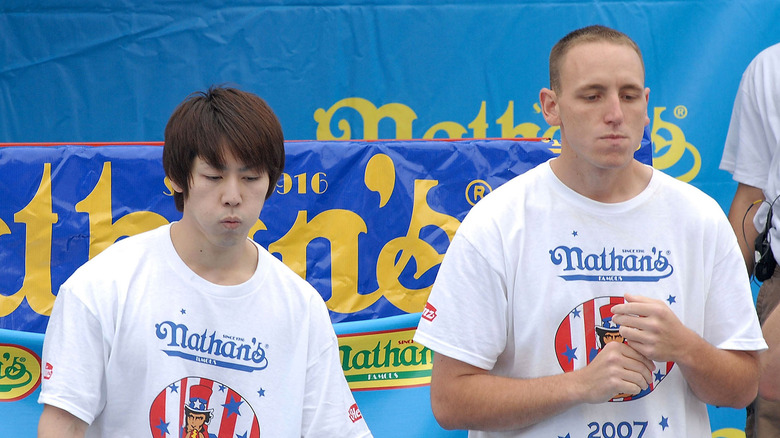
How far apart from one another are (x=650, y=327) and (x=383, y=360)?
1.20 metres

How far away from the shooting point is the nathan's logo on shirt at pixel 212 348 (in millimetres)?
1823

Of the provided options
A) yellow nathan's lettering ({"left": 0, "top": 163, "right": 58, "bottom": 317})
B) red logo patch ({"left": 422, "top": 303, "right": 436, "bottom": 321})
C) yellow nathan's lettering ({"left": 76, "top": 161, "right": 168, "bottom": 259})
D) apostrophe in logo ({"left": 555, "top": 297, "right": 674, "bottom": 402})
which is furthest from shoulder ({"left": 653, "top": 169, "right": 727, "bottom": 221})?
yellow nathan's lettering ({"left": 0, "top": 163, "right": 58, "bottom": 317})

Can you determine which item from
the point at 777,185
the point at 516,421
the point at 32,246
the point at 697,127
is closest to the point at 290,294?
the point at 516,421

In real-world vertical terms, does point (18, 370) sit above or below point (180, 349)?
above

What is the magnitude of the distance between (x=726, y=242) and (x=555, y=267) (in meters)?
0.38

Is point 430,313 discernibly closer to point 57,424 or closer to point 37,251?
point 57,424

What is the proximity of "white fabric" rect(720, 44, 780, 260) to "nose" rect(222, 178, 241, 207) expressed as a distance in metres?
1.88

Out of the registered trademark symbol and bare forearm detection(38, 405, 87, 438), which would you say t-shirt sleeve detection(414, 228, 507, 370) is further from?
the registered trademark symbol

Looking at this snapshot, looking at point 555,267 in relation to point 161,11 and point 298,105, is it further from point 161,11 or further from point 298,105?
point 161,11

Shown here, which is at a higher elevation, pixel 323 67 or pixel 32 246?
pixel 323 67

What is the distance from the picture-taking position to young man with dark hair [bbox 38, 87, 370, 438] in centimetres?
176

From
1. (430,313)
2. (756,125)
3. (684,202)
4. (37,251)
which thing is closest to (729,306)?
(684,202)

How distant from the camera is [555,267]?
6.13ft

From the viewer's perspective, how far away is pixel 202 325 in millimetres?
1853
